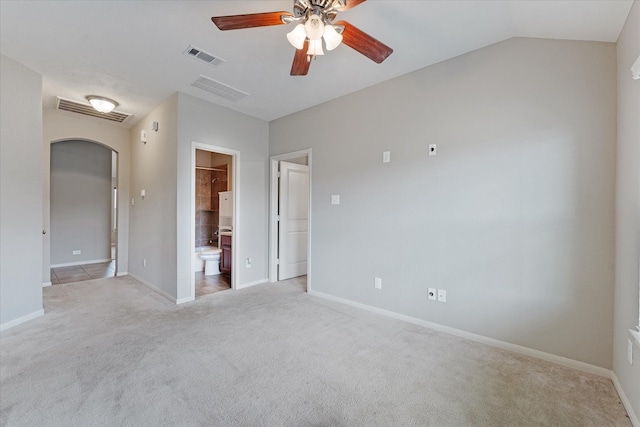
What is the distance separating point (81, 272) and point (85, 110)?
3.14 m

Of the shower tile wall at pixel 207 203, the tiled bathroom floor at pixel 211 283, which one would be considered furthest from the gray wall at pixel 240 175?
the shower tile wall at pixel 207 203

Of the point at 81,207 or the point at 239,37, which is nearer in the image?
the point at 239,37

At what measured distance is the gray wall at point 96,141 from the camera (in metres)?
4.34

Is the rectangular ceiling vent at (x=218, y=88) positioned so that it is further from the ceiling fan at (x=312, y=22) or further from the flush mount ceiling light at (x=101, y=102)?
the ceiling fan at (x=312, y=22)

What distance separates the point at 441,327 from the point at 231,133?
3747mm

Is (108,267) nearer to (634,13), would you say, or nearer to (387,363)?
(387,363)

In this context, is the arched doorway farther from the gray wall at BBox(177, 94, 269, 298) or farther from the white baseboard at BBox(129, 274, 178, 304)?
the gray wall at BBox(177, 94, 269, 298)

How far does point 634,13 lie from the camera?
1661mm

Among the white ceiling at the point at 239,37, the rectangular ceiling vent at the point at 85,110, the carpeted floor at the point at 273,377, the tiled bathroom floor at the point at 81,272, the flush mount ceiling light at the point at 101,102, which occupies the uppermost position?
the rectangular ceiling vent at the point at 85,110

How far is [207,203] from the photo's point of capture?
6.16 meters

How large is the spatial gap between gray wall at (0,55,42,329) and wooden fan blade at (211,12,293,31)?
2740 mm

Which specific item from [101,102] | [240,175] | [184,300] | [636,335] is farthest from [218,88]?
[636,335]

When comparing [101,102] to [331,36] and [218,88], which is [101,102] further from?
[331,36]

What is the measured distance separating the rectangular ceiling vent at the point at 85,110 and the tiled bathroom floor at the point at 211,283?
2.94 metres
